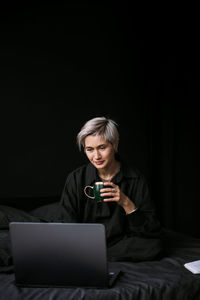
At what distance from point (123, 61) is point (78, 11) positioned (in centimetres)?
68

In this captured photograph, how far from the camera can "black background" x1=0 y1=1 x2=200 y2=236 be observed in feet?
11.9

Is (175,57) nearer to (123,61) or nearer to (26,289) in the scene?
(123,61)

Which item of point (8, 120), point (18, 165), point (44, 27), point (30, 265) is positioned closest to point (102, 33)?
point (44, 27)

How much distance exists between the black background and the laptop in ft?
6.23

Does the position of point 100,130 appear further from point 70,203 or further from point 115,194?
point 70,203

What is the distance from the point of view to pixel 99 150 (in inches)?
91.6

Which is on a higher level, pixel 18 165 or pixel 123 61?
pixel 123 61

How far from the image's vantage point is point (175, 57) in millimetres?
3814

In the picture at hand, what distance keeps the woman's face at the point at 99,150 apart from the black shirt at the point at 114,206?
6.7 inches

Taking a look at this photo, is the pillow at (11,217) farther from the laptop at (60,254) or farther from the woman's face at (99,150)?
the laptop at (60,254)

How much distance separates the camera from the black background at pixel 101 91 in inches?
143

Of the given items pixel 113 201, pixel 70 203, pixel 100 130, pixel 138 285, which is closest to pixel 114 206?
pixel 113 201

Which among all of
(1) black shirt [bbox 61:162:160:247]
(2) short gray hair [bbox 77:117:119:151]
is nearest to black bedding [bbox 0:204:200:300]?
(1) black shirt [bbox 61:162:160:247]

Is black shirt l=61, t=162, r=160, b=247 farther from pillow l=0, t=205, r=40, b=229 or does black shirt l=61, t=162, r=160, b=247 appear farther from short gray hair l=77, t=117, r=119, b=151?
pillow l=0, t=205, r=40, b=229
